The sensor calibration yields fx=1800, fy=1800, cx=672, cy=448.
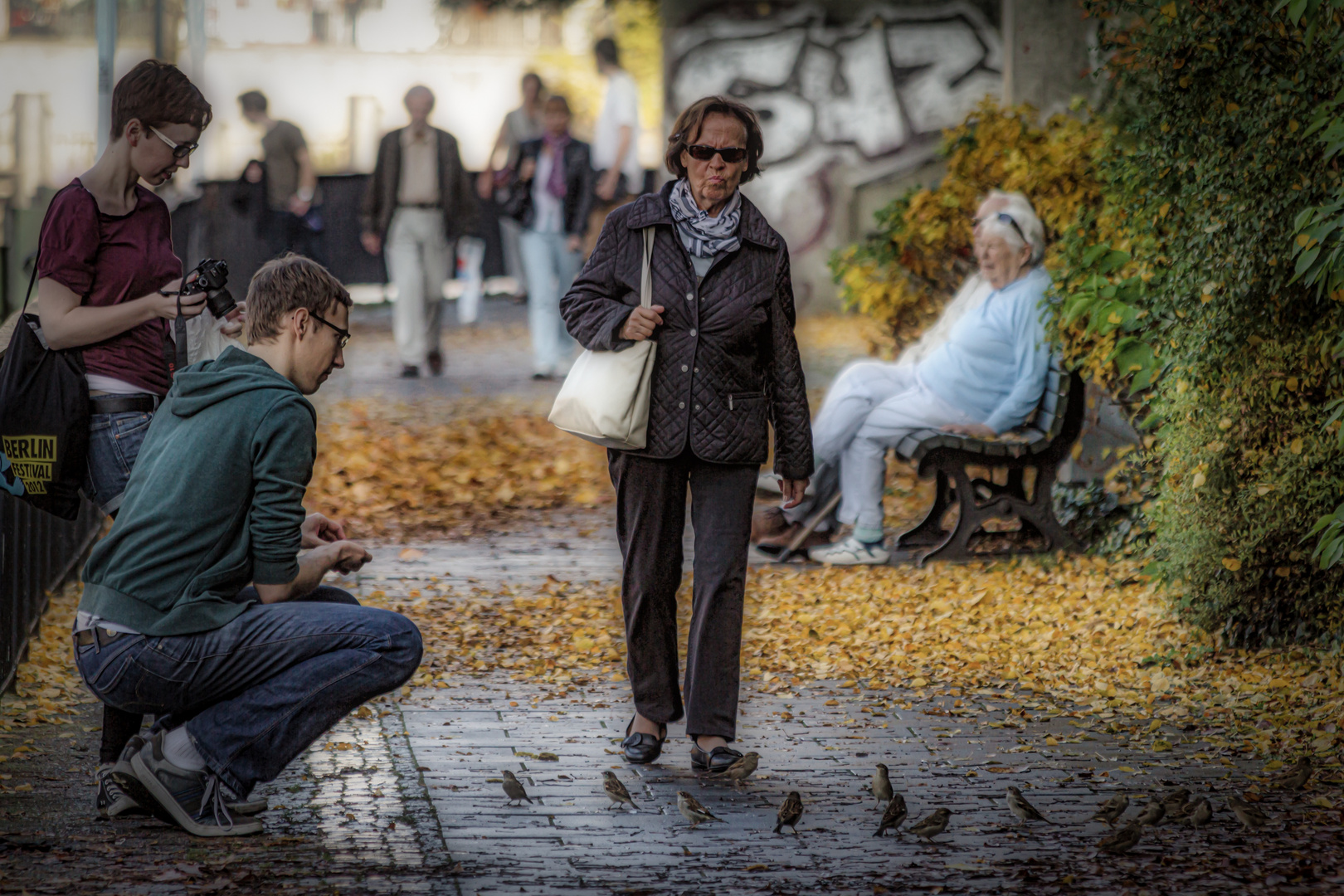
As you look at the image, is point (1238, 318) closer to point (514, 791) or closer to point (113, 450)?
point (514, 791)

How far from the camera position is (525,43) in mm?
51094

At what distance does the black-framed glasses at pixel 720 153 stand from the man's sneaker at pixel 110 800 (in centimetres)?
253

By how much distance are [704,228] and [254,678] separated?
1997mm

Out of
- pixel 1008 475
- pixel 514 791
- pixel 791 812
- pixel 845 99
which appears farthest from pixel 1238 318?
pixel 845 99

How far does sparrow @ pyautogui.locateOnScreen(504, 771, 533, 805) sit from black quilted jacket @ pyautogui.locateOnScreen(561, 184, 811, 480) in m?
1.10

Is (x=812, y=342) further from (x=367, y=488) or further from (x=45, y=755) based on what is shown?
(x=45, y=755)

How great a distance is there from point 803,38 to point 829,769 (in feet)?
55.7

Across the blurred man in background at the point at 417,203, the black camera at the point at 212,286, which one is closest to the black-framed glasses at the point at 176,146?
the black camera at the point at 212,286

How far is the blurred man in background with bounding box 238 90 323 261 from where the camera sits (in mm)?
18031

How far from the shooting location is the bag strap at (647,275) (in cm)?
568

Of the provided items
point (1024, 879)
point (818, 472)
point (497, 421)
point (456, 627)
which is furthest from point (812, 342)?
point (1024, 879)

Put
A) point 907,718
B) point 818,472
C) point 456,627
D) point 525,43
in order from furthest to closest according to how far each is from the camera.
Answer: point 525,43
point 818,472
point 456,627
point 907,718

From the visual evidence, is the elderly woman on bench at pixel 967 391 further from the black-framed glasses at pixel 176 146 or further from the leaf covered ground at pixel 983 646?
the black-framed glasses at pixel 176 146

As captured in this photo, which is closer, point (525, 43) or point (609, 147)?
point (609, 147)
